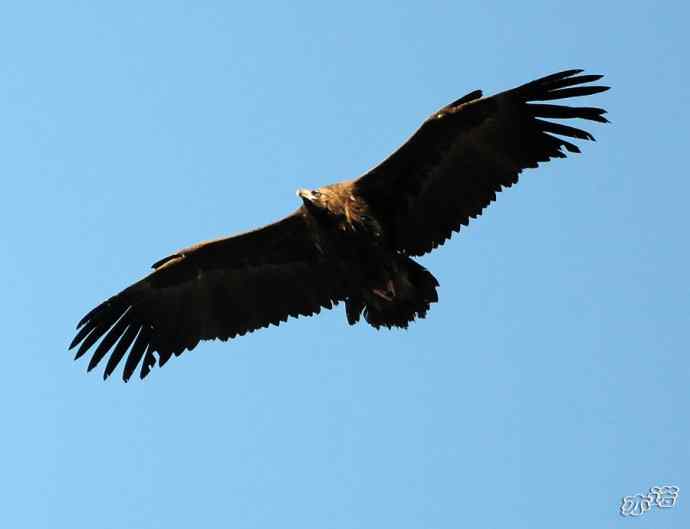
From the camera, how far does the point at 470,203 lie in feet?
60.4

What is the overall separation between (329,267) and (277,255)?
68cm

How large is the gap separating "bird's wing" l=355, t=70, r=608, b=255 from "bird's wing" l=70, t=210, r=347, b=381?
3.71 feet

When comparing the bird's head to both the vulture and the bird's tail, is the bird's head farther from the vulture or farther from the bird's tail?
the bird's tail

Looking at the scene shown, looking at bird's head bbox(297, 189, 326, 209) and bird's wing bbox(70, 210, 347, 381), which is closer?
bird's head bbox(297, 189, 326, 209)

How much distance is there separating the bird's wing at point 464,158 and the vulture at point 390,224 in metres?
0.01

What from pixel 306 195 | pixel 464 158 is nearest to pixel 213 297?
pixel 306 195

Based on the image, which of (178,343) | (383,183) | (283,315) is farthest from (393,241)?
(178,343)

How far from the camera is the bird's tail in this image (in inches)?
712

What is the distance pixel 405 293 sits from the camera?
18109 mm

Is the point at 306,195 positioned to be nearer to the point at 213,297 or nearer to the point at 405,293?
the point at 405,293

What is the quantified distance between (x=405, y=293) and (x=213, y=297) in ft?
9.36

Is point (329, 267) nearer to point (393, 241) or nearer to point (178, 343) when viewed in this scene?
point (393, 241)

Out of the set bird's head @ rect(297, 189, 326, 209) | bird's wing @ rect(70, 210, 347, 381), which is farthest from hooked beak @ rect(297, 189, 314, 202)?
bird's wing @ rect(70, 210, 347, 381)

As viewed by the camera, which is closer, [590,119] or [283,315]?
[590,119]
